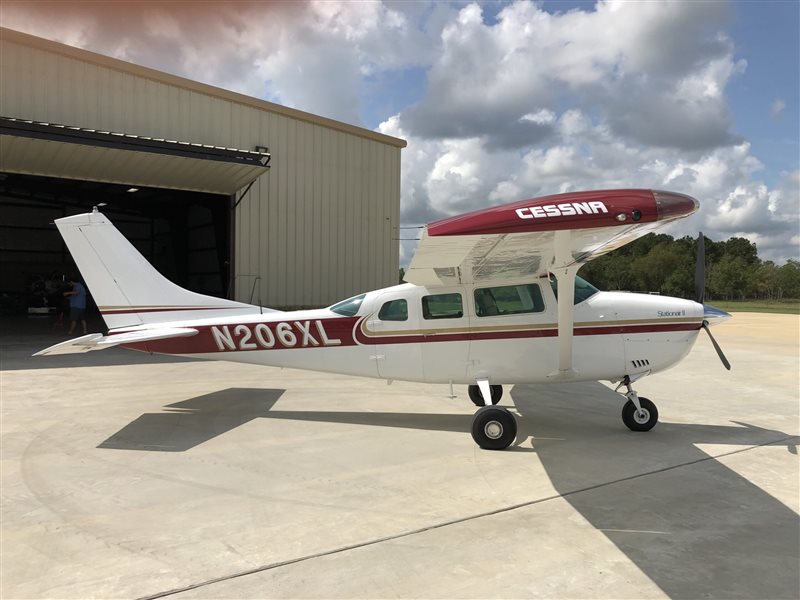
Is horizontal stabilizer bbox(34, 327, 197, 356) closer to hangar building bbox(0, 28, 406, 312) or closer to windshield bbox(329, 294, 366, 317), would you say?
windshield bbox(329, 294, 366, 317)

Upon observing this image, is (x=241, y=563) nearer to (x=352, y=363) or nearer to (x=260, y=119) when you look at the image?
(x=352, y=363)

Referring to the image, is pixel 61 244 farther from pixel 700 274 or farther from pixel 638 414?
pixel 700 274

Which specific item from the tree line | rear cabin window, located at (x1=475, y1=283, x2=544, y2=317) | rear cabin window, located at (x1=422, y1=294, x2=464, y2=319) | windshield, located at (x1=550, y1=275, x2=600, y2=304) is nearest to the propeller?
windshield, located at (x1=550, y1=275, x2=600, y2=304)

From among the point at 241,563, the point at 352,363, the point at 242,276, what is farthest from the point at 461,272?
the point at 242,276

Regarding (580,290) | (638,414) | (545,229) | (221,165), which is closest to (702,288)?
(580,290)

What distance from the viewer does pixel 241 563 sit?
3014 millimetres

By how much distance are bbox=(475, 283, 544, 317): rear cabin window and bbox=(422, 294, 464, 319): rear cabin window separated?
23 cm

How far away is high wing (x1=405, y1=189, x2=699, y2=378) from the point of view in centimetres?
368

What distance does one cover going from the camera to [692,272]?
68.8 meters

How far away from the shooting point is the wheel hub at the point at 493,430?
5168mm

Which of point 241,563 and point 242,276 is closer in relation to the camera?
point 241,563

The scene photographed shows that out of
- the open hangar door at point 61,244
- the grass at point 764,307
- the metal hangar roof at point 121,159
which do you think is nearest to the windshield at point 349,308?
the metal hangar roof at point 121,159

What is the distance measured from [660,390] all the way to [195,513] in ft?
25.7

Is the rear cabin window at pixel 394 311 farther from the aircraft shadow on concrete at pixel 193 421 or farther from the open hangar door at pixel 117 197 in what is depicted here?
the open hangar door at pixel 117 197
